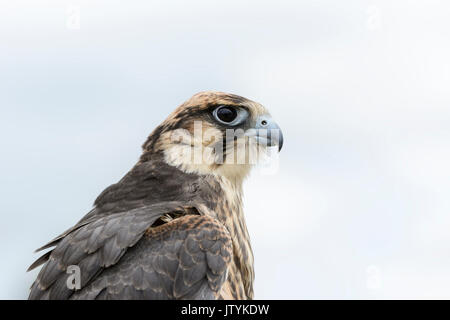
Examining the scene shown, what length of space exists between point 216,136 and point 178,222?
105 centimetres

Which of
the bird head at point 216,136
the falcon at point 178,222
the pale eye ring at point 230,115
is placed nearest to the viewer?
the falcon at point 178,222

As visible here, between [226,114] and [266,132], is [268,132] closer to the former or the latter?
[266,132]

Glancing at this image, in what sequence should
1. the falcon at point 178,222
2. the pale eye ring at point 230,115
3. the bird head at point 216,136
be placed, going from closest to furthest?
the falcon at point 178,222, the bird head at point 216,136, the pale eye ring at point 230,115

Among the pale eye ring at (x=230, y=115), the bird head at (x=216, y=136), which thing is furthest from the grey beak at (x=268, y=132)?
the pale eye ring at (x=230, y=115)

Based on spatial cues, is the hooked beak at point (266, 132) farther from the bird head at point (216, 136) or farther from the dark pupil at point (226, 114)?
the dark pupil at point (226, 114)

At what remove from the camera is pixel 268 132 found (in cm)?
725

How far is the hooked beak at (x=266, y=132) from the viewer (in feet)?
23.8

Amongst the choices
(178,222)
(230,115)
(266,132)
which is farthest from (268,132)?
(178,222)

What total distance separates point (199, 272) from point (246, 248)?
0.91 meters

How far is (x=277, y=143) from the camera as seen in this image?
7246 mm

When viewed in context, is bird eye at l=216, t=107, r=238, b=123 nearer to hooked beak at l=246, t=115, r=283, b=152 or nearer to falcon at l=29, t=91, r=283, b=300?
falcon at l=29, t=91, r=283, b=300
